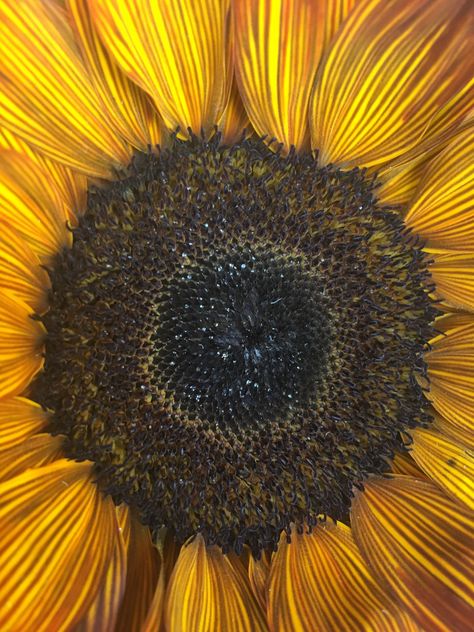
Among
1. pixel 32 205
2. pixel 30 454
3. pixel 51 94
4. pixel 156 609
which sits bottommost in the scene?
pixel 156 609

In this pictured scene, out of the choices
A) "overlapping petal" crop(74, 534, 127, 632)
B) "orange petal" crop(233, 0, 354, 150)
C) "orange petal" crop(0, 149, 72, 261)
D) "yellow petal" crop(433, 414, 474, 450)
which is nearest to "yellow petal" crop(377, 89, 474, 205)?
"orange petal" crop(233, 0, 354, 150)

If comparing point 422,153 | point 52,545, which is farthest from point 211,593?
point 422,153

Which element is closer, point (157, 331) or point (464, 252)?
point (157, 331)

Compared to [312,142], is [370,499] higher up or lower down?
lower down

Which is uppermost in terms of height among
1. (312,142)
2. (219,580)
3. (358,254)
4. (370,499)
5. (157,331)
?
(312,142)

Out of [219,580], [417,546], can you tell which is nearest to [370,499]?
[417,546]

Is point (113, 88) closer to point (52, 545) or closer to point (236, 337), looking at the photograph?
point (236, 337)

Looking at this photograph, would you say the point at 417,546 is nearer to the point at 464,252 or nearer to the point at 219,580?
the point at 219,580
